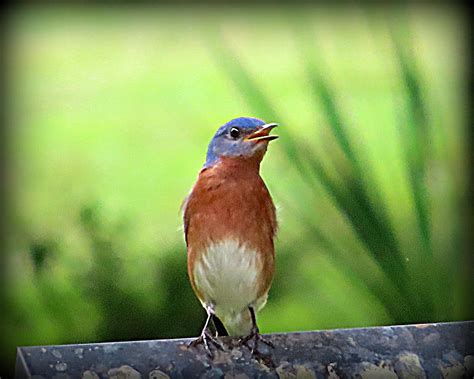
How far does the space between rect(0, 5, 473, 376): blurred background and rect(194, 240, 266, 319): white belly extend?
40 cm

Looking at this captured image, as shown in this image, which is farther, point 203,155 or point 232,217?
point 203,155

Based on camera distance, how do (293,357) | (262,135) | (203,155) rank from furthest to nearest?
(203,155) < (262,135) < (293,357)

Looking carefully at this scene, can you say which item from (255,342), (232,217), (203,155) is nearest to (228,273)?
(232,217)

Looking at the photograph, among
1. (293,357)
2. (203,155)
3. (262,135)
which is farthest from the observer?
(203,155)

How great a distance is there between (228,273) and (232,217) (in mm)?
122

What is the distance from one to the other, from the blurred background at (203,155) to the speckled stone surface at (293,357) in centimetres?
49

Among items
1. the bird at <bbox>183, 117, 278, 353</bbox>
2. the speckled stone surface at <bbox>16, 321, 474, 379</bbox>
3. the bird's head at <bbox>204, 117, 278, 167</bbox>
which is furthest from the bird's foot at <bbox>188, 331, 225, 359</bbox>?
the bird's head at <bbox>204, 117, 278, 167</bbox>

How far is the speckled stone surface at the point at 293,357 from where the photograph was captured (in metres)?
1.34

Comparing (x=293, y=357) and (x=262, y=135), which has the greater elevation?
(x=262, y=135)

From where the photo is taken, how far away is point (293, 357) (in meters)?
1.42

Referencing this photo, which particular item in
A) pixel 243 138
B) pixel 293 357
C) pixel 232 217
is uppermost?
pixel 243 138

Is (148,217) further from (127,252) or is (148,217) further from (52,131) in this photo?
(52,131)

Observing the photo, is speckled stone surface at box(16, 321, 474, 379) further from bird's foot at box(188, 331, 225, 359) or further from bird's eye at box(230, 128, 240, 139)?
bird's eye at box(230, 128, 240, 139)

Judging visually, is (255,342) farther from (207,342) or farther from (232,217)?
(232,217)
